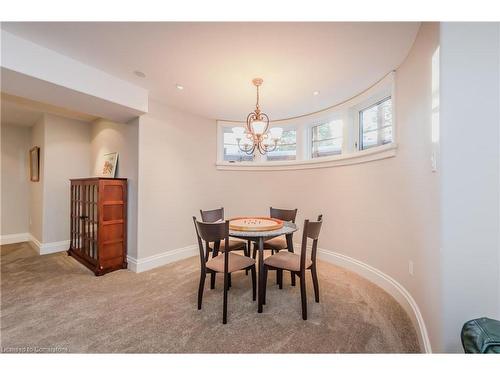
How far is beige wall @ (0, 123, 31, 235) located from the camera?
13.4ft

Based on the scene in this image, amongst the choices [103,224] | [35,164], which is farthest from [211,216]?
[35,164]

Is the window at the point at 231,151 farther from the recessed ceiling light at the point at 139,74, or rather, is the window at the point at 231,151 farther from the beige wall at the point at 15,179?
the beige wall at the point at 15,179

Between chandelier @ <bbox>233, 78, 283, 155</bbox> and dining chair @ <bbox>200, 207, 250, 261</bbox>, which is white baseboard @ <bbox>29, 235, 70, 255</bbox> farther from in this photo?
chandelier @ <bbox>233, 78, 283, 155</bbox>

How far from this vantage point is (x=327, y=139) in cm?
329

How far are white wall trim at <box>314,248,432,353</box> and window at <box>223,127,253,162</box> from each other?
1846 mm

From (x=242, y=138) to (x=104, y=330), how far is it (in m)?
2.14

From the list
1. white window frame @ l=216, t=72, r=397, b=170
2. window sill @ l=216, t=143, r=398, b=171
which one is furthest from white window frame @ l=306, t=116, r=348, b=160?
window sill @ l=216, t=143, r=398, b=171

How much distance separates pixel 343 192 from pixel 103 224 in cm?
330

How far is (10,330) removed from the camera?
64.3 inches

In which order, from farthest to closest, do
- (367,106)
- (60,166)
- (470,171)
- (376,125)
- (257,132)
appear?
1. (60,166)
2. (367,106)
3. (376,125)
4. (257,132)
5. (470,171)

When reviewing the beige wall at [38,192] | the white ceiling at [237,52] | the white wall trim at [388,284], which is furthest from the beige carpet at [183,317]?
the white ceiling at [237,52]

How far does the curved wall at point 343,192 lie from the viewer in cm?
155

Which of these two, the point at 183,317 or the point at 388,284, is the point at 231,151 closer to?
the point at 183,317
